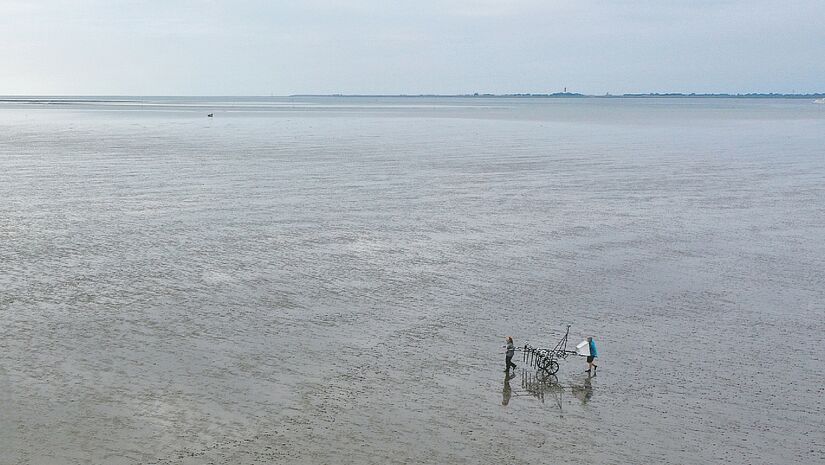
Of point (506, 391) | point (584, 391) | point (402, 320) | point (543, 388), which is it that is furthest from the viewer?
point (402, 320)

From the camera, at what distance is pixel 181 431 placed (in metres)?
24.8

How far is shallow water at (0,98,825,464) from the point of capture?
2498 centimetres

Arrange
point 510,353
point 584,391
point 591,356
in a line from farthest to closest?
point 591,356
point 510,353
point 584,391

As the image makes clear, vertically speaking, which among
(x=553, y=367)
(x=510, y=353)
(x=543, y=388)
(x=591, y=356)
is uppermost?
(x=510, y=353)

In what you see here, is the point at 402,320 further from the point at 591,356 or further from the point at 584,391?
the point at 584,391

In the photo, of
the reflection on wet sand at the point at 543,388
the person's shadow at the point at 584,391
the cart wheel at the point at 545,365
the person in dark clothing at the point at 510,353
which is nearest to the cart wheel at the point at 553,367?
the cart wheel at the point at 545,365

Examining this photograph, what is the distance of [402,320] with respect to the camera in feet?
117

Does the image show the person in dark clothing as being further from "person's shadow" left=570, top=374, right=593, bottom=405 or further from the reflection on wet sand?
"person's shadow" left=570, top=374, right=593, bottom=405

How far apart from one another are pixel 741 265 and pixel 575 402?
73.8ft

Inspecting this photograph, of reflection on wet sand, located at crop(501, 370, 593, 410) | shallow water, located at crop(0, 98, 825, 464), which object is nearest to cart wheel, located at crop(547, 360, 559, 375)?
reflection on wet sand, located at crop(501, 370, 593, 410)

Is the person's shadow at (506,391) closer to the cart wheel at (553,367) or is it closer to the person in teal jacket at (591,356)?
the cart wheel at (553,367)

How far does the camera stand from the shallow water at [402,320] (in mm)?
24984

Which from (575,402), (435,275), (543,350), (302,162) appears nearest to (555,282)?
(435,275)

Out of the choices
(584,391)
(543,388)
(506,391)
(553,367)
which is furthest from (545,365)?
(506,391)
